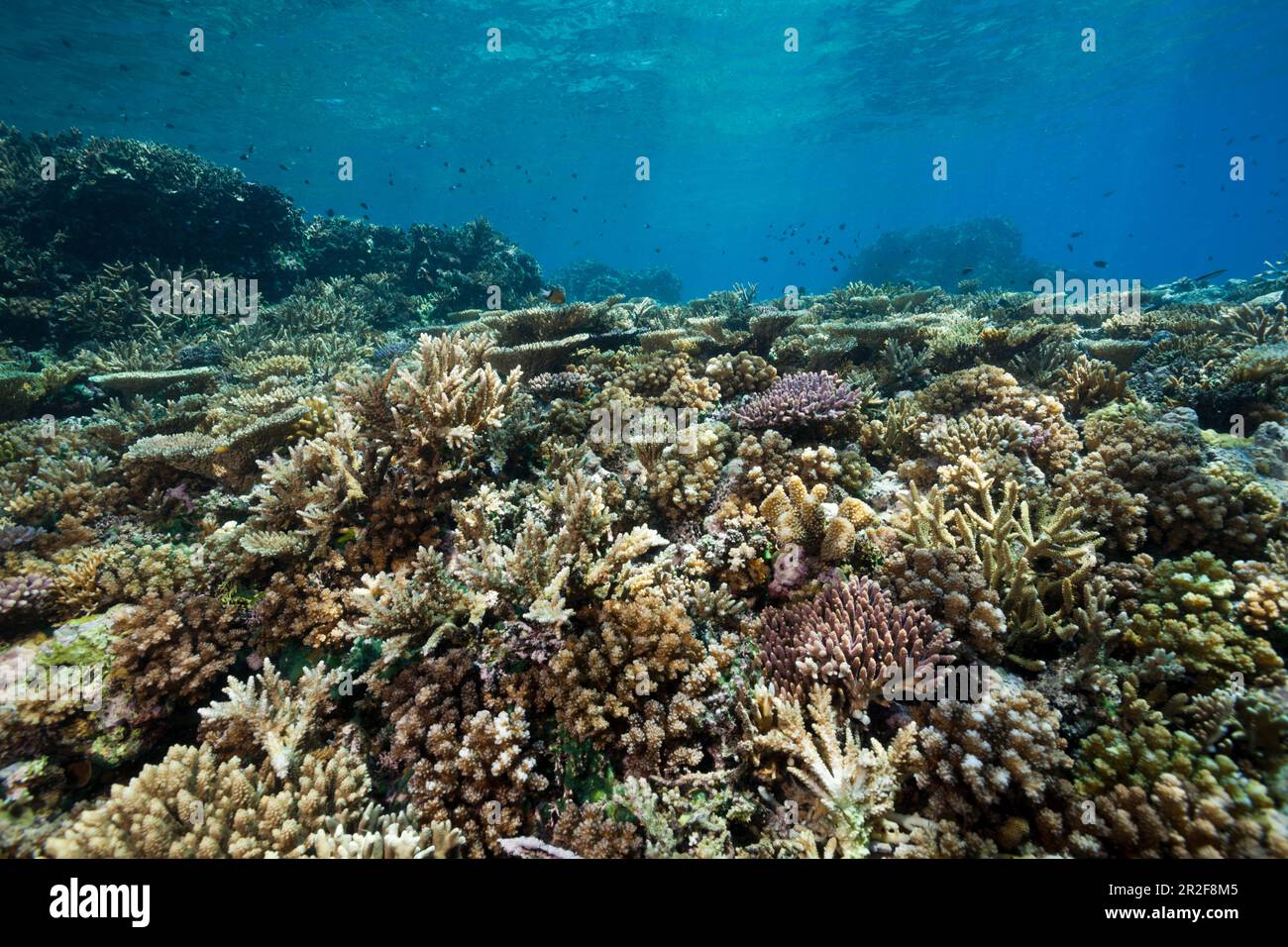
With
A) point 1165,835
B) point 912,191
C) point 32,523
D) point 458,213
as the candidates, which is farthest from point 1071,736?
point 912,191

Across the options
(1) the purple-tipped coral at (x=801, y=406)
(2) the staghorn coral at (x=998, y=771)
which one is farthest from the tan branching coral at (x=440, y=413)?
(2) the staghorn coral at (x=998, y=771)

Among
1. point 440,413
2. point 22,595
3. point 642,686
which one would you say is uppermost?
point 440,413

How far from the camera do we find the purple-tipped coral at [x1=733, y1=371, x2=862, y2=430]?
5.43 m

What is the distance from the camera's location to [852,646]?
3.08 metres

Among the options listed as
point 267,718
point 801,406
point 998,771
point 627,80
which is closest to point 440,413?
point 267,718

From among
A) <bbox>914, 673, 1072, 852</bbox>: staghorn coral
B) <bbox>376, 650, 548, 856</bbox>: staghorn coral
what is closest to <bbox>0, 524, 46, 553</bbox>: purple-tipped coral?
<bbox>376, 650, 548, 856</bbox>: staghorn coral

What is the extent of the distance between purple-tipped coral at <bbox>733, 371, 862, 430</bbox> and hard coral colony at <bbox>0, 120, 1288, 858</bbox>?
0.04 meters

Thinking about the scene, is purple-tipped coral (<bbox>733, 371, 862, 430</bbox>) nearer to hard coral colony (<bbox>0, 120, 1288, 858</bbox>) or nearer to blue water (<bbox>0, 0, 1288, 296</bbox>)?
hard coral colony (<bbox>0, 120, 1288, 858</bbox>)

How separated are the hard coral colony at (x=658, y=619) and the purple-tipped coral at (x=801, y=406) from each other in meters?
0.04

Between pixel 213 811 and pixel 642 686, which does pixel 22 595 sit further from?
pixel 642 686

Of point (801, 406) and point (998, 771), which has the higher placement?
point (801, 406)

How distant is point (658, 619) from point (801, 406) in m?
3.27

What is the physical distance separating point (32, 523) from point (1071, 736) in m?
9.34

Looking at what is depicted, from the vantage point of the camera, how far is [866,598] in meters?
3.45
